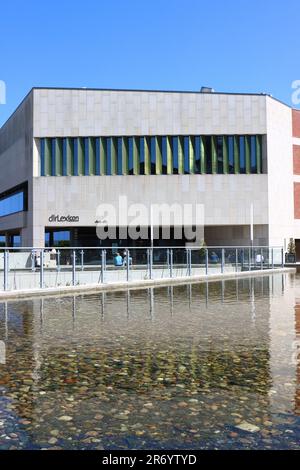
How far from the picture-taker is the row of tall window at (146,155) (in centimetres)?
4916

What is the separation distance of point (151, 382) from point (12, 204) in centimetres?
5407

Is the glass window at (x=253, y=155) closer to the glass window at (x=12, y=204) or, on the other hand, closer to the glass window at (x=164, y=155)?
the glass window at (x=164, y=155)

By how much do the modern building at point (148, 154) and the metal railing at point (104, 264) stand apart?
60.4 feet

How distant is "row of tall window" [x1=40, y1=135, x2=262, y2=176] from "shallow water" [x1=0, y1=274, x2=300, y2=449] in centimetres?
3841

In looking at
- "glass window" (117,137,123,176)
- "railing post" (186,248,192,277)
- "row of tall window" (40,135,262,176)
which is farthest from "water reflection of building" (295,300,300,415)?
"glass window" (117,137,123,176)

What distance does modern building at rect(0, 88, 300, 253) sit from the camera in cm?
4897

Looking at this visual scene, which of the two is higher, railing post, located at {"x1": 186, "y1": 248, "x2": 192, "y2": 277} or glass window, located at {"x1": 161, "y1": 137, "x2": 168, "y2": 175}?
glass window, located at {"x1": 161, "y1": 137, "x2": 168, "y2": 175}

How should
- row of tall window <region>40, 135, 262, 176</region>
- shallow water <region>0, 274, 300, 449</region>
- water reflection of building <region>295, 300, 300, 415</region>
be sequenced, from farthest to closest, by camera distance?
row of tall window <region>40, 135, 262, 176</region> → water reflection of building <region>295, 300, 300, 415</region> → shallow water <region>0, 274, 300, 449</region>

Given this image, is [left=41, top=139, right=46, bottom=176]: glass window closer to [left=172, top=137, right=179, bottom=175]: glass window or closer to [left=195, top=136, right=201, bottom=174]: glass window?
[left=172, top=137, right=179, bottom=175]: glass window

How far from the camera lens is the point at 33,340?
867 cm

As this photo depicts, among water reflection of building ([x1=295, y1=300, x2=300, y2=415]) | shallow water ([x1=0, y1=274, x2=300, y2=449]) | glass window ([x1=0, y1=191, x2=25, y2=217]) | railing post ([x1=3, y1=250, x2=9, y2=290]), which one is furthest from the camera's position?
glass window ([x1=0, y1=191, x2=25, y2=217])

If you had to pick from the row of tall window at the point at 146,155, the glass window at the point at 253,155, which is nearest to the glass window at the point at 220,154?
the row of tall window at the point at 146,155
